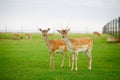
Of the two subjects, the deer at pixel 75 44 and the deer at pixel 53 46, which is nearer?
the deer at pixel 75 44

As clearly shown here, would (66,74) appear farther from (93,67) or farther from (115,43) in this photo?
(115,43)

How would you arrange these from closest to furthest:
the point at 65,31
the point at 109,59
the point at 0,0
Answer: the point at 0,0 < the point at 65,31 < the point at 109,59

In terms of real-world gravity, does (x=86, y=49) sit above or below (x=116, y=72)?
above

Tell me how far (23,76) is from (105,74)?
157cm

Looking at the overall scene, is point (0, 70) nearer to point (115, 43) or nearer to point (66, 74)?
point (66, 74)

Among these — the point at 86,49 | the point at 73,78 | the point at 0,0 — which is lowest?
the point at 73,78

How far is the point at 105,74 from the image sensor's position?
581 centimetres

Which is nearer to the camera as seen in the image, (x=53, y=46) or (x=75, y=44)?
(x=75, y=44)

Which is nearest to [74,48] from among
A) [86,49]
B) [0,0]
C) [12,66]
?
[86,49]

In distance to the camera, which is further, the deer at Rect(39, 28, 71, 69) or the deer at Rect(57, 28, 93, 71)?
the deer at Rect(39, 28, 71, 69)

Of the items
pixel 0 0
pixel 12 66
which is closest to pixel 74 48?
pixel 12 66

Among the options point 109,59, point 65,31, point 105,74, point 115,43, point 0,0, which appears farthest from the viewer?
point 115,43

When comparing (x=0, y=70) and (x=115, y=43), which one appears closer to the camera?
(x=0, y=70)

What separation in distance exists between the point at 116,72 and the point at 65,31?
1408mm
